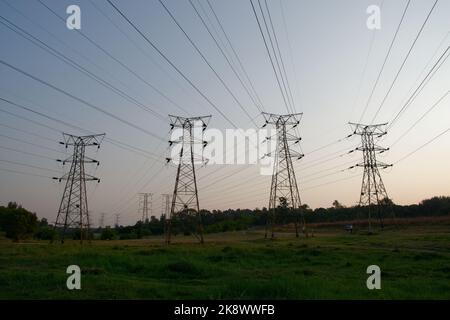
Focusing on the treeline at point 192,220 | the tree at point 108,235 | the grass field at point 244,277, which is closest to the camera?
the grass field at point 244,277

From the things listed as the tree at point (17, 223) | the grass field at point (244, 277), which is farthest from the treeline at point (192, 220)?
the grass field at point (244, 277)

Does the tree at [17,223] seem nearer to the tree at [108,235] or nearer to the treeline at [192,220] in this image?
the treeline at [192,220]

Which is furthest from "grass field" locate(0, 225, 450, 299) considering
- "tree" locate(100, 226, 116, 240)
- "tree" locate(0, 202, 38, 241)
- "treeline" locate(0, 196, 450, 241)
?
"tree" locate(100, 226, 116, 240)

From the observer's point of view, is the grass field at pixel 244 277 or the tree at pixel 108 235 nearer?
the grass field at pixel 244 277

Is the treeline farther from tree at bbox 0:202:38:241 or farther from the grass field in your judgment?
the grass field

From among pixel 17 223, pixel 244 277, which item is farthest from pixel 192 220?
pixel 17 223

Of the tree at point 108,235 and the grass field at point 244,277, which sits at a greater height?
the grass field at point 244,277

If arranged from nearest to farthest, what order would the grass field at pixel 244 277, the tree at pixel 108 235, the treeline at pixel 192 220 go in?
the grass field at pixel 244 277 < the treeline at pixel 192 220 < the tree at pixel 108 235

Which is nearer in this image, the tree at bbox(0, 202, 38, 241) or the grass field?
the grass field

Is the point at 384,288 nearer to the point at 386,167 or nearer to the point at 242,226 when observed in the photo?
the point at 386,167

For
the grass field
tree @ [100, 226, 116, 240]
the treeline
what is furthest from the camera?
tree @ [100, 226, 116, 240]

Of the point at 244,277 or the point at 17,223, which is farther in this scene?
the point at 17,223

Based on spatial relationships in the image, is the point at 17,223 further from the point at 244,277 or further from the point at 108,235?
the point at 244,277

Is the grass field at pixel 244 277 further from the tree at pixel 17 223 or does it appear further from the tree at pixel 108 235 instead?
the tree at pixel 108 235
